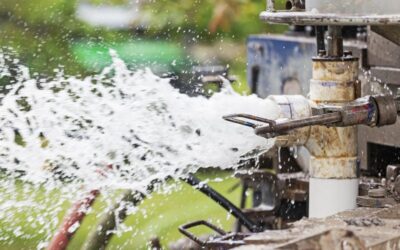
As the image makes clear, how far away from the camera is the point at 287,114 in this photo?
3.52 meters

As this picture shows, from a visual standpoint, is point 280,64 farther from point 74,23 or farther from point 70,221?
point 74,23

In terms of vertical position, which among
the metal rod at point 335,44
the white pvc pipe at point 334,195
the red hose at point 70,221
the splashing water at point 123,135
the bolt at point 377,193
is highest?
the metal rod at point 335,44

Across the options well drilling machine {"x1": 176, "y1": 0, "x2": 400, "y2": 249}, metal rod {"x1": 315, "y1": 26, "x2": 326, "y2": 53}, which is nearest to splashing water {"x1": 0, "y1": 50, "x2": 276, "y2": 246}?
well drilling machine {"x1": 176, "y1": 0, "x2": 400, "y2": 249}

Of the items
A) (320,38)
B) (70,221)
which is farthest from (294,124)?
(70,221)

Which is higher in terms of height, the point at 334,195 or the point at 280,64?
the point at 280,64

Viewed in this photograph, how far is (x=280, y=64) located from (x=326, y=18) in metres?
1.79

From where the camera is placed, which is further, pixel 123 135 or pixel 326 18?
pixel 123 135

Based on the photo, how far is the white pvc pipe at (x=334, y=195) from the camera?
138 inches

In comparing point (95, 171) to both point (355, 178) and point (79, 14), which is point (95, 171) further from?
point (79, 14)

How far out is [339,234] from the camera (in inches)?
102

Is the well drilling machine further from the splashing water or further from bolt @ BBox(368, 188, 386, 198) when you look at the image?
the splashing water

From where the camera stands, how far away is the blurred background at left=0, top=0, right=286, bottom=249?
827 centimetres

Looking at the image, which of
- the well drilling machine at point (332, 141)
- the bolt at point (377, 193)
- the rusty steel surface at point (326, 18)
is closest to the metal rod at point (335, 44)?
the well drilling machine at point (332, 141)

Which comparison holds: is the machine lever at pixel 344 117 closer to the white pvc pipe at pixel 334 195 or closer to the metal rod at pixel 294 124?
the metal rod at pixel 294 124
